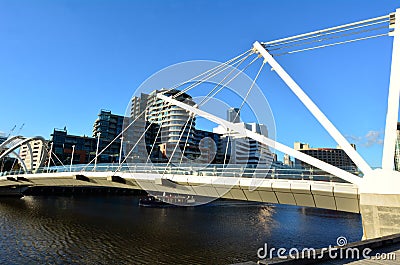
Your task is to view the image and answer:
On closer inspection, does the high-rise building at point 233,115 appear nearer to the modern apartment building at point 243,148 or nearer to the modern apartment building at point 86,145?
the modern apartment building at point 243,148

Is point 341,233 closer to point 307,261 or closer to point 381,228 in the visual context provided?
point 381,228

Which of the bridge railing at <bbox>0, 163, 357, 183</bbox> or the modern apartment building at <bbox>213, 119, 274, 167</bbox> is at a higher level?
the modern apartment building at <bbox>213, 119, 274, 167</bbox>

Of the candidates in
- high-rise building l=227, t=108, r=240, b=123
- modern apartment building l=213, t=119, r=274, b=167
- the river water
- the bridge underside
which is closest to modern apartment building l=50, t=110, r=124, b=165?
modern apartment building l=213, t=119, r=274, b=167

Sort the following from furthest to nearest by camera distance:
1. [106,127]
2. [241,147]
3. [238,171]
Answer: [106,127] < [241,147] < [238,171]

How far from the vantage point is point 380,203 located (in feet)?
33.8

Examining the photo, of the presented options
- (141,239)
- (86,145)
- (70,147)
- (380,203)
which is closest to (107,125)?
(86,145)

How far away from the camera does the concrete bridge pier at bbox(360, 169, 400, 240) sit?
9.97 meters

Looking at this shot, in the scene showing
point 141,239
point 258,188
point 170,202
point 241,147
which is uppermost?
point 241,147

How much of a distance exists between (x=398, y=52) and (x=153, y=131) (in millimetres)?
104692

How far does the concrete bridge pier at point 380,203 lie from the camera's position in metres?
9.97

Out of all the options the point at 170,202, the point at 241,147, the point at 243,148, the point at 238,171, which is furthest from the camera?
the point at 241,147

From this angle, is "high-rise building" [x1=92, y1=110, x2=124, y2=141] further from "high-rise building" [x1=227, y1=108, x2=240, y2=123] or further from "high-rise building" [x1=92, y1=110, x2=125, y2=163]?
"high-rise building" [x1=227, y1=108, x2=240, y2=123]

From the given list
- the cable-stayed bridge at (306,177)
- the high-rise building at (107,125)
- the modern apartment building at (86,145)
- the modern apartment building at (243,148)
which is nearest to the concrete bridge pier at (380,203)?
the cable-stayed bridge at (306,177)

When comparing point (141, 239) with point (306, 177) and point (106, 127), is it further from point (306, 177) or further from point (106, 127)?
point (106, 127)
